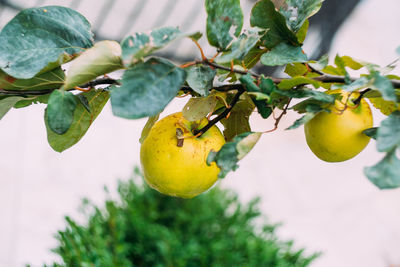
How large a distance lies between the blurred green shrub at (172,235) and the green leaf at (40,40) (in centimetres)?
86

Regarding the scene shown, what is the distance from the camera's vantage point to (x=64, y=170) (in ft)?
10.3

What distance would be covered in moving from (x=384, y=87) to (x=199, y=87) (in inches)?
6.3

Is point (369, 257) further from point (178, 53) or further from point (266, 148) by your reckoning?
point (178, 53)

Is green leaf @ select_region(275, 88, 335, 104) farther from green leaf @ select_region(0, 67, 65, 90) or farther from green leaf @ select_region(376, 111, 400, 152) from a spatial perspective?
green leaf @ select_region(0, 67, 65, 90)

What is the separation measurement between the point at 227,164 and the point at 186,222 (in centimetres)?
118

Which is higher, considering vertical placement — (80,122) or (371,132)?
(80,122)

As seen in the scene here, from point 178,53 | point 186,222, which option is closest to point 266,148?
point 178,53

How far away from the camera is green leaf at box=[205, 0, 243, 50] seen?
39 cm

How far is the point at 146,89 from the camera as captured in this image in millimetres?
334

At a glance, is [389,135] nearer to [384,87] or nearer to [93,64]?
[384,87]

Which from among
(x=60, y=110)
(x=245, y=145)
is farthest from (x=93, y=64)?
(x=245, y=145)

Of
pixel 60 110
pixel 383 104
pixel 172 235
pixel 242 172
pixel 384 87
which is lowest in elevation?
pixel 242 172

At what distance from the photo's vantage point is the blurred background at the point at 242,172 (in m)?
2.52

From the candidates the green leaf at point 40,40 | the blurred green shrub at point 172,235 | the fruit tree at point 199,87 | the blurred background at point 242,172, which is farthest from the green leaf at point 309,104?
the blurred background at point 242,172
